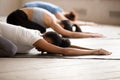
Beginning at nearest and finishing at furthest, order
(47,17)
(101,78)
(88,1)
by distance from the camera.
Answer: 1. (101,78)
2. (47,17)
3. (88,1)

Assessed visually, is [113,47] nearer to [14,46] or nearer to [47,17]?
[47,17]

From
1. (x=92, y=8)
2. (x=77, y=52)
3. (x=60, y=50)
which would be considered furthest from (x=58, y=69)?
(x=92, y=8)

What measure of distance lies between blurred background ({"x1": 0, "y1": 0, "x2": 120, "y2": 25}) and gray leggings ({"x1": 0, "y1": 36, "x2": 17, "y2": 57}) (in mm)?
5632

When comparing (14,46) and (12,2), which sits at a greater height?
(12,2)

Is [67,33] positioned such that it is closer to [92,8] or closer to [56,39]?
[56,39]

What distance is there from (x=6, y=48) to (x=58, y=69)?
20.9 inches

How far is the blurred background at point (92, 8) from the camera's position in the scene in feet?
26.3

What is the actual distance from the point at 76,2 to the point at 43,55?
580 centimetres

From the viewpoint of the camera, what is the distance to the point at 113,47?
3.58 m

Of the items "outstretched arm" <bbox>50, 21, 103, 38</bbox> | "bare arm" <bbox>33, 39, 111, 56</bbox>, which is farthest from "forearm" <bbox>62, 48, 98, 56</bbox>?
"outstretched arm" <bbox>50, 21, 103, 38</bbox>

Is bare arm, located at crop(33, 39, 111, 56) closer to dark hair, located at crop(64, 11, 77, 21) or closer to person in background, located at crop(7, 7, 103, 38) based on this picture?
person in background, located at crop(7, 7, 103, 38)

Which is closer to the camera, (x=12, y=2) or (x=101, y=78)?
(x=101, y=78)

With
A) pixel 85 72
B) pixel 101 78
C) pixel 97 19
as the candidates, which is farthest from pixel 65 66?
pixel 97 19

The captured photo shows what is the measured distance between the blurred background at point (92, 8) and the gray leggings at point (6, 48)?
18.5 feet
